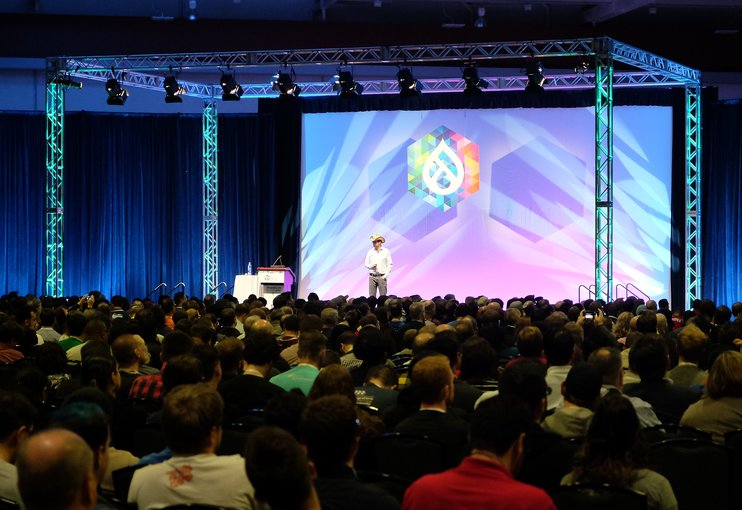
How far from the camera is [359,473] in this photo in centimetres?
372

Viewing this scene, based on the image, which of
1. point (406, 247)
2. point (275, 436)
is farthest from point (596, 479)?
point (406, 247)

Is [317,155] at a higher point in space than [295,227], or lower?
higher

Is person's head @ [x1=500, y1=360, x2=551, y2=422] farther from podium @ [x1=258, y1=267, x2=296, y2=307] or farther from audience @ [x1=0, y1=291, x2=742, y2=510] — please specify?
podium @ [x1=258, y1=267, x2=296, y2=307]

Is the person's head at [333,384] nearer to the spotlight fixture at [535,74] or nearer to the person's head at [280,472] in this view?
the person's head at [280,472]

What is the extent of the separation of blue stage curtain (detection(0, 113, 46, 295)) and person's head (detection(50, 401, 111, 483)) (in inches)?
708

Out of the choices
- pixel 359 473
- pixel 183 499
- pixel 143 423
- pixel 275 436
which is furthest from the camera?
pixel 143 423

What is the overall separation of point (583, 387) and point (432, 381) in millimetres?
700

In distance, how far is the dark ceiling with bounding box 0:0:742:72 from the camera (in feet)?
63.4

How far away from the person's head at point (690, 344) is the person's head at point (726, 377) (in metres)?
1.55

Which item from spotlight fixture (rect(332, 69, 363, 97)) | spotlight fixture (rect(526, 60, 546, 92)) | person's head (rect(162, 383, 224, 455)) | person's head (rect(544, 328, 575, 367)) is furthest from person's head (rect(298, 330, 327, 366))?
spotlight fixture (rect(332, 69, 363, 97))

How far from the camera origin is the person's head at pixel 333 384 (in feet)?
14.4

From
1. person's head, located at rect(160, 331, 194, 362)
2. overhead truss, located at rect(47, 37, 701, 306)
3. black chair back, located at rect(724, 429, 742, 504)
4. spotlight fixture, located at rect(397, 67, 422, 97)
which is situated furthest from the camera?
spotlight fixture, located at rect(397, 67, 422, 97)

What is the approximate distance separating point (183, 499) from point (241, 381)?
1984 millimetres

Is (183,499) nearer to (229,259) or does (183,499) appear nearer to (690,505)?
(690,505)
